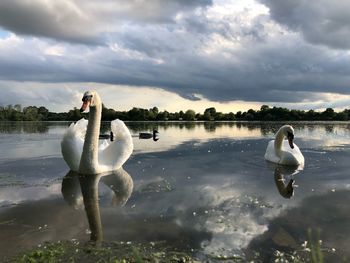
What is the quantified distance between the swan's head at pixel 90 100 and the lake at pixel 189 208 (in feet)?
7.56

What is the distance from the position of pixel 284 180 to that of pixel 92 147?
6244mm

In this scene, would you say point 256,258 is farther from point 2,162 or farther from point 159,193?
point 2,162

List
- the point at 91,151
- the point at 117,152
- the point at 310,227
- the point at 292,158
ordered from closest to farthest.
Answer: the point at 310,227
the point at 91,151
the point at 117,152
the point at 292,158

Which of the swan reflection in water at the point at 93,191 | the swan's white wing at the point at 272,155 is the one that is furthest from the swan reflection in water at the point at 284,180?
the swan reflection in water at the point at 93,191

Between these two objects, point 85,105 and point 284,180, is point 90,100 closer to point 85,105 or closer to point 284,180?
point 85,105

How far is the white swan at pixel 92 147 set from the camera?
13.4m

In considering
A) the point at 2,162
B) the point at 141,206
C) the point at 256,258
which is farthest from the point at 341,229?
the point at 2,162

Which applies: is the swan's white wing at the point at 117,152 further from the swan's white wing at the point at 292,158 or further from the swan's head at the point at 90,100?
the swan's white wing at the point at 292,158

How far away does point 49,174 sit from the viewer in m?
14.2

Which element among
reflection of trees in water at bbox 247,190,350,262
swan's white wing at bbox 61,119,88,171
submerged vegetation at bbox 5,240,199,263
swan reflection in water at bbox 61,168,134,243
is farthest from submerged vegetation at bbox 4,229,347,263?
swan's white wing at bbox 61,119,88,171

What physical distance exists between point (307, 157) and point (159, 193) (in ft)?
35.5

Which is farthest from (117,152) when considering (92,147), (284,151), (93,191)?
(284,151)

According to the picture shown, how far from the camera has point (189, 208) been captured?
9.41 metres

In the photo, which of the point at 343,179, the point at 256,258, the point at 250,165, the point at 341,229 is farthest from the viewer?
the point at 250,165
